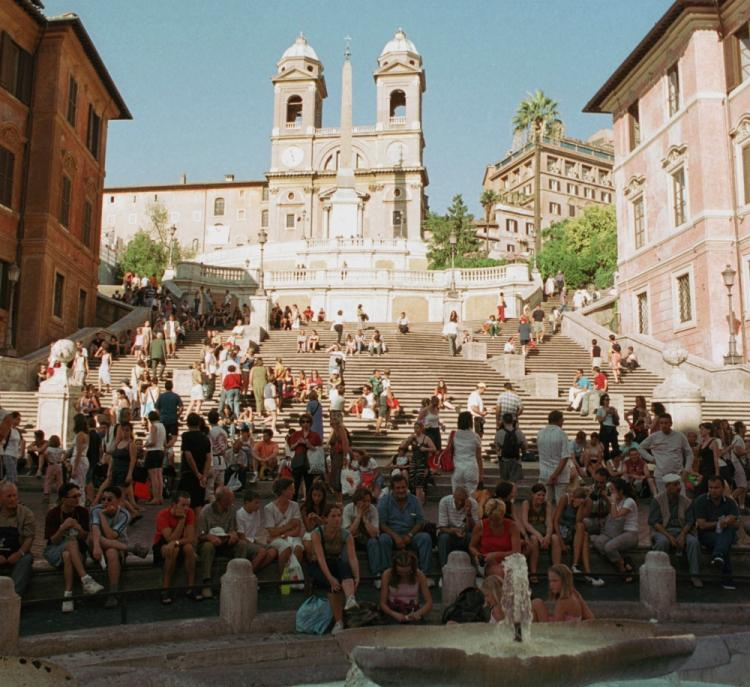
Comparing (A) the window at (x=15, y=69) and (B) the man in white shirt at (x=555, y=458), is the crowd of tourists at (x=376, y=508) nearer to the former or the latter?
(B) the man in white shirt at (x=555, y=458)

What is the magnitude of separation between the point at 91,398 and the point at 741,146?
20.6 m

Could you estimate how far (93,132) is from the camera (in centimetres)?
3164

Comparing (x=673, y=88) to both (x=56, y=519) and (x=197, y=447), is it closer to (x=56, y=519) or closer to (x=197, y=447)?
(x=197, y=447)

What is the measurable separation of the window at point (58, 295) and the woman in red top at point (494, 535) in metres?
22.3

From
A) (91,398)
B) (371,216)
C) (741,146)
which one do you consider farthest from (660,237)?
(371,216)

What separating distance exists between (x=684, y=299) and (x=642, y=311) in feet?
10.8

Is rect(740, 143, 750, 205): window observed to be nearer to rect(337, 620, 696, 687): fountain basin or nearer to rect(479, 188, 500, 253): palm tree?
rect(337, 620, 696, 687): fountain basin

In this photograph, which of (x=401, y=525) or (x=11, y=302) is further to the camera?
(x=11, y=302)

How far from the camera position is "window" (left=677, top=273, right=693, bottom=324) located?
25.5 m

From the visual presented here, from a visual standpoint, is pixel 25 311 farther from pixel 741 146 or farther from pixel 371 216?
pixel 371 216

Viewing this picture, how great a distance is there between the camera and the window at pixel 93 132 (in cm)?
3116

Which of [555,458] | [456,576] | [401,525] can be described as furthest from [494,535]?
[555,458]

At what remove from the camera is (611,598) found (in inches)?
334

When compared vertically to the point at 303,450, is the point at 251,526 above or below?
below
